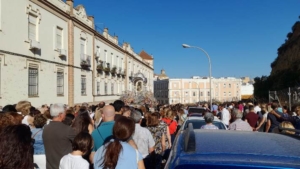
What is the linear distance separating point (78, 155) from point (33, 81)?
1559cm

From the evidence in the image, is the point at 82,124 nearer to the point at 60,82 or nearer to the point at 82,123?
the point at 82,123

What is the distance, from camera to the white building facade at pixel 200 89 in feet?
360

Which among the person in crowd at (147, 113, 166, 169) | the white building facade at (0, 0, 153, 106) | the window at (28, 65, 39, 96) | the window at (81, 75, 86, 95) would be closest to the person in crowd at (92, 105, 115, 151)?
the person in crowd at (147, 113, 166, 169)

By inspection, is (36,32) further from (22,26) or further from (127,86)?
(127,86)

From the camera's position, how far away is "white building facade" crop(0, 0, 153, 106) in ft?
54.4

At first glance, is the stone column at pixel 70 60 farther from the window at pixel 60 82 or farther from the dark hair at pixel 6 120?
the dark hair at pixel 6 120

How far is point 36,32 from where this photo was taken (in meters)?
19.4

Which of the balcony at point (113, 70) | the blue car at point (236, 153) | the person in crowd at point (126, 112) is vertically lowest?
the blue car at point (236, 153)

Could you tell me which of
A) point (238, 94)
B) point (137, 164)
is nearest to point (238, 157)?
point (137, 164)

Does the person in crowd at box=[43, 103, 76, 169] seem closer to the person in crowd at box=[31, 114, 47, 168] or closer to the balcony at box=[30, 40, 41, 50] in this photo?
the person in crowd at box=[31, 114, 47, 168]

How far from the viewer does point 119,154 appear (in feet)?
13.3

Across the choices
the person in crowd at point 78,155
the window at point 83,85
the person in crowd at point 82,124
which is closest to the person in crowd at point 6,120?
the person in crowd at point 82,124

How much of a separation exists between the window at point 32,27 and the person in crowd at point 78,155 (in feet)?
51.3

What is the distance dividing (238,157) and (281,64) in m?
47.5
